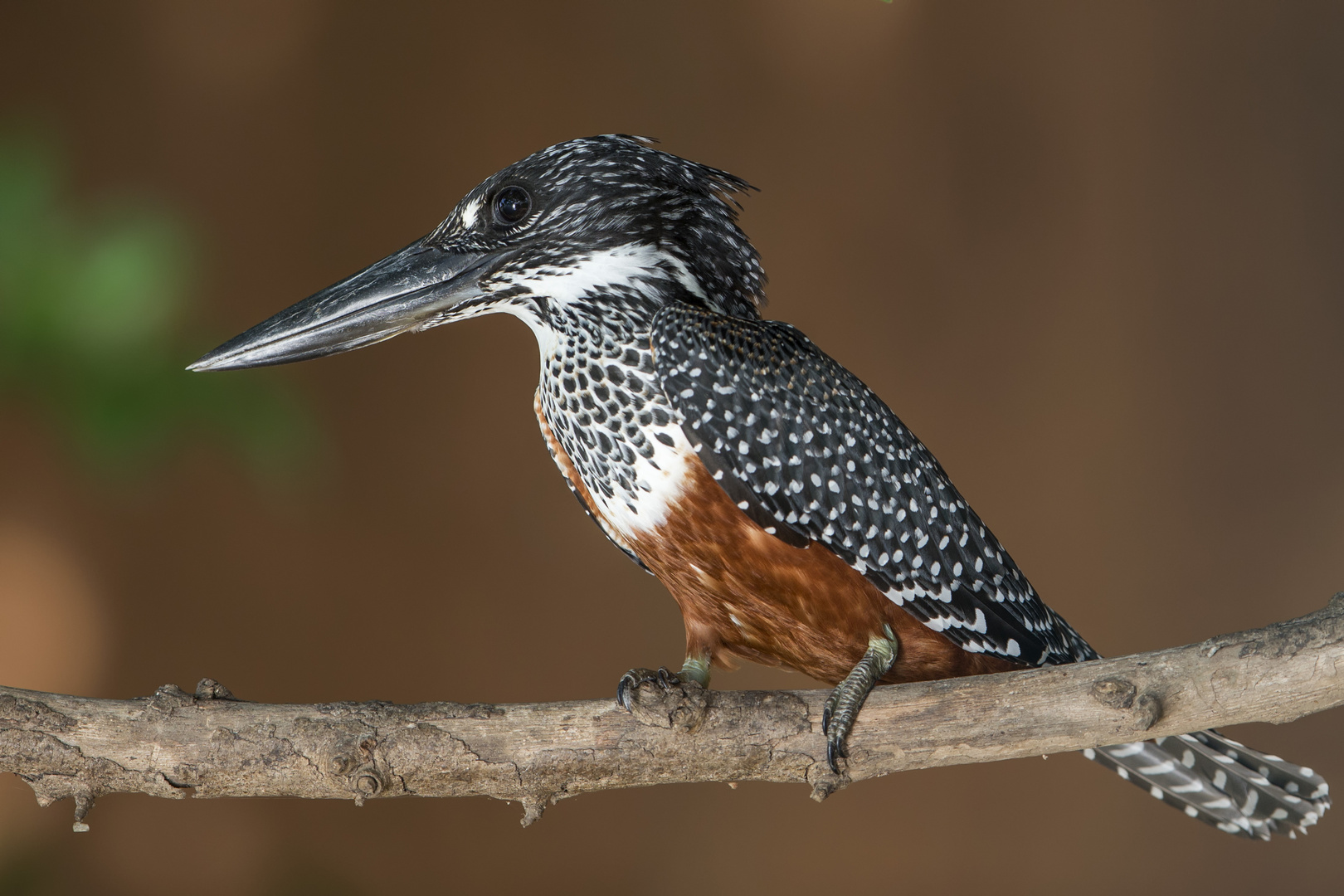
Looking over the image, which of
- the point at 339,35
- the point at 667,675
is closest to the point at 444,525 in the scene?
the point at 339,35

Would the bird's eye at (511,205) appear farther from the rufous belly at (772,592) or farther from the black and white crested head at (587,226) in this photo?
the rufous belly at (772,592)

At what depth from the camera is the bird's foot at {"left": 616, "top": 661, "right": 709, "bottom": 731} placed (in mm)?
1641

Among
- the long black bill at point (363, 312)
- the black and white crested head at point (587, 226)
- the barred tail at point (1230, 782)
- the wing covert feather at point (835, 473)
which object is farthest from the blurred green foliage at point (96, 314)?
the barred tail at point (1230, 782)

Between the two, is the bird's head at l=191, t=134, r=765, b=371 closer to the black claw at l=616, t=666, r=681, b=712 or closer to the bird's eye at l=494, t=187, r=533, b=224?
the bird's eye at l=494, t=187, r=533, b=224

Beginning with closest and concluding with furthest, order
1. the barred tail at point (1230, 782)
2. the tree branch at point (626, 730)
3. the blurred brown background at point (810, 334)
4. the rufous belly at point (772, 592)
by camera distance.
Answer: the tree branch at point (626, 730) → the rufous belly at point (772, 592) → the barred tail at point (1230, 782) → the blurred brown background at point (810, 334)

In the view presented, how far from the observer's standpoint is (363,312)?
5.71 ft

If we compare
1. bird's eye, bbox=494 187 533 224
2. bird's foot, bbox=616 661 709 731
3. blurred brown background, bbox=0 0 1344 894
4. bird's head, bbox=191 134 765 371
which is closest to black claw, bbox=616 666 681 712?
bird's foot, bbox=616 661 709 731

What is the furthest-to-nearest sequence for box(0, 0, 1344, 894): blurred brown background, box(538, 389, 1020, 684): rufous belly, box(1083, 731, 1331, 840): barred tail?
box(0, 0, 1344, 894): blurred brown background, box(1083, 731, 1331, 840): barred tail, box(538, 389, 1020, 684): rufous belly

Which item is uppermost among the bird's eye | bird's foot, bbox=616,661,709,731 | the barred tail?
the bird's eye

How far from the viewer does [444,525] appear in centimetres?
351

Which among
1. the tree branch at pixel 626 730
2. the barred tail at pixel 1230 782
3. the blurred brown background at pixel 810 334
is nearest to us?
the tree branch at pixel 626 730

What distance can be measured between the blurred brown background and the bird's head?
1.62m

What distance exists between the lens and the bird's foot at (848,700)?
1653 millimetres

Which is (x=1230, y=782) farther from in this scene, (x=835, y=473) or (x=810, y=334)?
(x=810, y=334)
